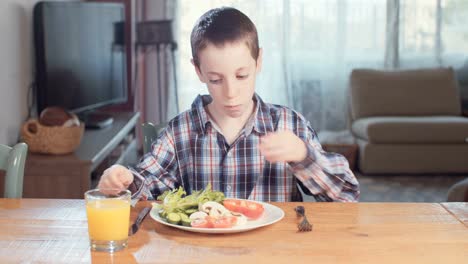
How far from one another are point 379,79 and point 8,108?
318 cm

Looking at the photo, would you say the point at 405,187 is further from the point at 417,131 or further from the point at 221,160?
the point at 221,160

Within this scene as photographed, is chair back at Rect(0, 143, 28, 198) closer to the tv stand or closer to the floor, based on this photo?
the tv stand

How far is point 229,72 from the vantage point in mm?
1622

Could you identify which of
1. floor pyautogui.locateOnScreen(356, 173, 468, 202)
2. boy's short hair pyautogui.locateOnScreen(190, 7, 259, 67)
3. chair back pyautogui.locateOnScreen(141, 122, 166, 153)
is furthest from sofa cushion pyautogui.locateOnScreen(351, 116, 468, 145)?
boy's short hair pyautogui.locateOnScreen(190, 7, 259, 67)

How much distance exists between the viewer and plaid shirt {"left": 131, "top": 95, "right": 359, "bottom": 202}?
1.83 meters

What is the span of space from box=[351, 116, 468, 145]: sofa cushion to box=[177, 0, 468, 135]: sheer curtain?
96 centimetres

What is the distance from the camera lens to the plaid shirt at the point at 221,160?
5.99ft

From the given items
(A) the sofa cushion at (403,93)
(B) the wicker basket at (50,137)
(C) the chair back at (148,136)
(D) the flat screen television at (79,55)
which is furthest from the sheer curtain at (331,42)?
(C) the chair back at (148,136)

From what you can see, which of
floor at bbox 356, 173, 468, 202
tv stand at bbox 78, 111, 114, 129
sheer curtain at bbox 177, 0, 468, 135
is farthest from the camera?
sheer curtain at bbox 177, 0, 468, 135

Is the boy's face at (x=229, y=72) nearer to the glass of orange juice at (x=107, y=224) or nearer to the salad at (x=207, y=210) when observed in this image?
the salad at (x=207, y=210)

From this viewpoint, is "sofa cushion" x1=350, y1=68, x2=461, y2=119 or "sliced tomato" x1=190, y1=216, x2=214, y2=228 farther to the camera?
"sofa cushion" x1=350, y1=68, x2=461, y2=119

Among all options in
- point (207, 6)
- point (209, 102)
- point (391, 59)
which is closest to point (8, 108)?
point (209, 102)

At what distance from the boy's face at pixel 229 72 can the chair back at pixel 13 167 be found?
20.2 inches

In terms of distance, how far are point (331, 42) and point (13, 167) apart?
459 cm
